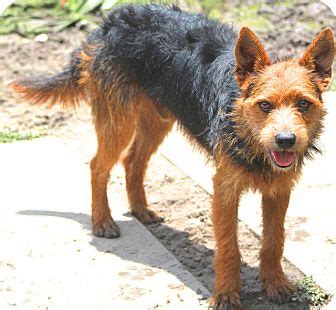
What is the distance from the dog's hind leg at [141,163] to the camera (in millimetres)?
6676

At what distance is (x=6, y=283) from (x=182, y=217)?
6.38 ft

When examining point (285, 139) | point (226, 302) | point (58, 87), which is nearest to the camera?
point (285, 139)

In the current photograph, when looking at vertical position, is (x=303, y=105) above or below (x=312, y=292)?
above

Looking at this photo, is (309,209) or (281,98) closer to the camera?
(281,98)

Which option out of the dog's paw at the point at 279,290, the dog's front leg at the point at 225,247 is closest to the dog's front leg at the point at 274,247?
the dog's paw at the point at 279,290

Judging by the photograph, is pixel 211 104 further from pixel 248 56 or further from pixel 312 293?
pixel 312 293

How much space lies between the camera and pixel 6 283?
544cm

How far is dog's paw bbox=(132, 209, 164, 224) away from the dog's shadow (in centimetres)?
8

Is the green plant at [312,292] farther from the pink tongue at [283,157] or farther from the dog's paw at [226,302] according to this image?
the pink tongue at [283,157]

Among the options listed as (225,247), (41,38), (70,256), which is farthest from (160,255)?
(41,38)

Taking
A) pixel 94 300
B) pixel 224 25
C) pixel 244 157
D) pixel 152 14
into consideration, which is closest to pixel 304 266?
pixel 244 157

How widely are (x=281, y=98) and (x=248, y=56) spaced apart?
17.1 inches

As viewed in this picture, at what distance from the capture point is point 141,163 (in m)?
6.72

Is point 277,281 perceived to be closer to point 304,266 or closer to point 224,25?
point 304,266
